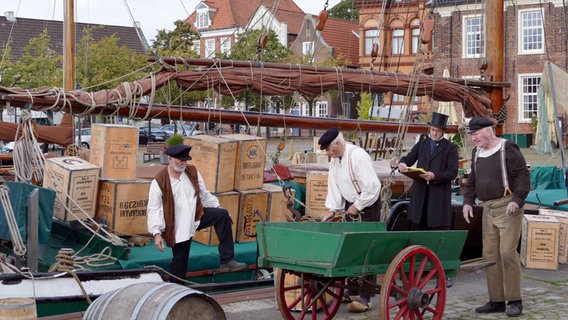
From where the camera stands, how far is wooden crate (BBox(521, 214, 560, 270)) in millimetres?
10297

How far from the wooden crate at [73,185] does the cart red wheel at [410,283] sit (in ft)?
10.9

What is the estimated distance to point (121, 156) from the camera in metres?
9.16

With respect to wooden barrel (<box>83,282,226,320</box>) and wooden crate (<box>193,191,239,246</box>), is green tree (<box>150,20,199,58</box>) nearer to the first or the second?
wooden crate (<box>193,191,239,246</box>)

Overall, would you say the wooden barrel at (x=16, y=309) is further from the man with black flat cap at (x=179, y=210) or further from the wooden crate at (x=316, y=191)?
the wooden crate at (x=316, y=191)

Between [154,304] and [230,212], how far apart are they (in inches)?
152

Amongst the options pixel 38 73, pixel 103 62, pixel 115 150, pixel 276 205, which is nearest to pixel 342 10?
pixel 103 62

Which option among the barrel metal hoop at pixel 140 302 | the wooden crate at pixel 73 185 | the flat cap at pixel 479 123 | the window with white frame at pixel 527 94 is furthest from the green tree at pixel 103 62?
the barrel metal hoop at pixel 140 302

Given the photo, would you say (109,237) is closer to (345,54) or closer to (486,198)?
(486,198)

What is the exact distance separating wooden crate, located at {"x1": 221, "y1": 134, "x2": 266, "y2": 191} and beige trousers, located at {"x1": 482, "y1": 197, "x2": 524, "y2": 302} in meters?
2.79

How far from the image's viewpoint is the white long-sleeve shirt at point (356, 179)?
790cm

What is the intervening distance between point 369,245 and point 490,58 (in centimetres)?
655

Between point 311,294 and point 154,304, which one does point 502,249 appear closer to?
point 311,294

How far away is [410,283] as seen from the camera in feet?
22.6

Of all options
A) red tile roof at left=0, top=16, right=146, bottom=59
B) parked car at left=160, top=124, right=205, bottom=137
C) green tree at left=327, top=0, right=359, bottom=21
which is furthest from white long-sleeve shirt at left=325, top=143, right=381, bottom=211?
green tree at left=327, top=0, right=359, bottom=21
